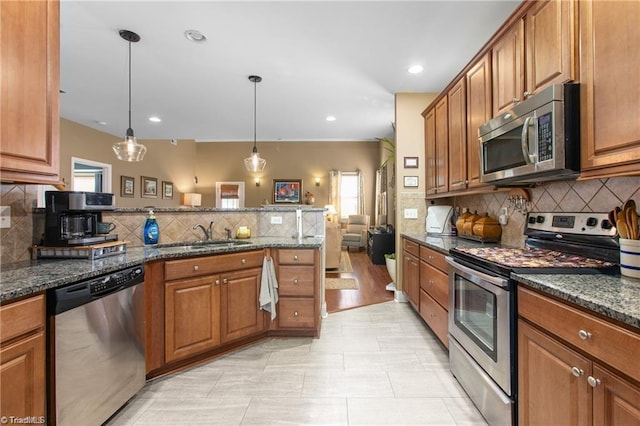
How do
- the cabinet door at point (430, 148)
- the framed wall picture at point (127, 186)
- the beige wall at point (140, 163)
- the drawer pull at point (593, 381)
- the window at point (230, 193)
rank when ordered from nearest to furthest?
the drawer pull at point (593, 381) → the cabinet door at point (430, 148) → the beige wall at point (140, 163) → the framed wall picture at point (127, 186) → the window at point (230, 193)

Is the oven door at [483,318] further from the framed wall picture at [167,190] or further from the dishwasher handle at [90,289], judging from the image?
the framed wall picture at [167,190]

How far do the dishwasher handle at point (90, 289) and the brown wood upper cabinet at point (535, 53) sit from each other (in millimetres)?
2585

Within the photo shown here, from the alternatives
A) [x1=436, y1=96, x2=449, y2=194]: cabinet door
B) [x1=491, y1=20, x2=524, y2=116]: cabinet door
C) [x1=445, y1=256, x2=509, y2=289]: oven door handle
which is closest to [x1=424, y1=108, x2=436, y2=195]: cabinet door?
[x1=436, y1=96, x2=449, y2=194]: cabinet door

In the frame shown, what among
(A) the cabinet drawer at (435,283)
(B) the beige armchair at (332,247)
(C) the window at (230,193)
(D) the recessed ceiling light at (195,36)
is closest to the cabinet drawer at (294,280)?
(A) the cabinet drawer at (435,283)

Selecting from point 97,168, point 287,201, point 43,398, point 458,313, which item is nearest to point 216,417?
point 43,398

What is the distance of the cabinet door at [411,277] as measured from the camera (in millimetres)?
2998

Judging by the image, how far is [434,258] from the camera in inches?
99.0

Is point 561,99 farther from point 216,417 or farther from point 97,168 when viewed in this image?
point 97,168

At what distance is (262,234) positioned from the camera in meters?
3.18

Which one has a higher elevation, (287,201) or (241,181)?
(241,181)

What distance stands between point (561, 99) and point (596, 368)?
46.8 inches

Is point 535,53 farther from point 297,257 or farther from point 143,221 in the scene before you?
point 143,221

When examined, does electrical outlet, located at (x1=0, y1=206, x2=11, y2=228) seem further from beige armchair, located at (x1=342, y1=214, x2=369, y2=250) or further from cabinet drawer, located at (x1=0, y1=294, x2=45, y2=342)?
Answer: beige armchair, located at (x1=342, y1=214, x2=369, y2=250)

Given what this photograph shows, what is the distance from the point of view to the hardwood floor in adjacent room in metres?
3.68
